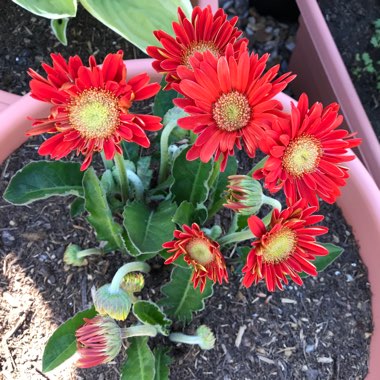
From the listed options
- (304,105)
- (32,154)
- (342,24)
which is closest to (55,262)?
(32,154)

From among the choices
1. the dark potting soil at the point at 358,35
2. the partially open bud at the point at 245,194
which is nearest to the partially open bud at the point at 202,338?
the partially open bud at the point at 245,194

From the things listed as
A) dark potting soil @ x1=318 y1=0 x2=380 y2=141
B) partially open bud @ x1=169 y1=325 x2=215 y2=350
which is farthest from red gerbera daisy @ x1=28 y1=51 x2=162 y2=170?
dark potting soil @ x1=318 y1=0 x2=380 y2=141

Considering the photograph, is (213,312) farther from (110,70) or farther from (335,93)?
(335,93)

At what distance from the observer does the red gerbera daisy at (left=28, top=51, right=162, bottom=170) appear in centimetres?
55

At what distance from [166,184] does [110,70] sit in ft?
1.00

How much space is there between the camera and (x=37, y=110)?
0.87 m

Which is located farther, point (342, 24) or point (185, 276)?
point (342, 24)

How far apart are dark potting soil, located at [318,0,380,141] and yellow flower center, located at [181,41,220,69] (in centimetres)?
83

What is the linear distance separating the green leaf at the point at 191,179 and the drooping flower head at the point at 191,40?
0.17m

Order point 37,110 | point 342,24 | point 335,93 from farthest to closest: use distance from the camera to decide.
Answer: point 342,24
point 335,93
point 37,110

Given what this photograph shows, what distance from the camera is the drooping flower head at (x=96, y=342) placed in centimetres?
64

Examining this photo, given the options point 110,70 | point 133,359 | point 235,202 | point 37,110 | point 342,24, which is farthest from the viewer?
point 342,24

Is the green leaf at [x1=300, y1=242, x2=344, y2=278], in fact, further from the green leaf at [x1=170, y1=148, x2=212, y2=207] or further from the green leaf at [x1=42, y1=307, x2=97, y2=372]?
the green leaf at [x1=42, y1=307, x2=97, y2=372]

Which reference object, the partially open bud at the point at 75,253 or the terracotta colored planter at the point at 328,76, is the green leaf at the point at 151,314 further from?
the terracotta colored planter at the point at 328,76
